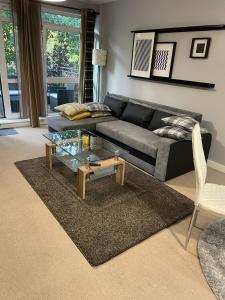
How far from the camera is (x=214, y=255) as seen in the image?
1769mm

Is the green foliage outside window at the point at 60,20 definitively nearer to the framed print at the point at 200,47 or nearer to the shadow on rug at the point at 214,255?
the framed print at the point at 200,47

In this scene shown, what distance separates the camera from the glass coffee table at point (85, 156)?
237 centimetres

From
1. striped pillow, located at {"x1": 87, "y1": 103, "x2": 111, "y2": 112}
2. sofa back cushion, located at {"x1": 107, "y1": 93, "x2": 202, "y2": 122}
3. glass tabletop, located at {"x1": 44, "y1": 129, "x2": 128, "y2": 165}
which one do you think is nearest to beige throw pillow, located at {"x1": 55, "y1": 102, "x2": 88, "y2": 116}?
striped pillow, located at {"x1": 87, "y1": 103, "x2": 111, "y2": 112}

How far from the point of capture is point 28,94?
14.7 ft

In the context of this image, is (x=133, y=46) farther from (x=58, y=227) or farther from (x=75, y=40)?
(x=58, y=227)

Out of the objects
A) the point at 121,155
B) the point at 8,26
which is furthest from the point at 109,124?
the point at 8,26

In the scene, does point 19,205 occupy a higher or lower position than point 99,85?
lower

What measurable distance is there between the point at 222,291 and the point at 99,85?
15.4 ft

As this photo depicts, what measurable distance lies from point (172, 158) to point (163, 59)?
1801 millimetres

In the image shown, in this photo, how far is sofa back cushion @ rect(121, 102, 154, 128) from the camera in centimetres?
365

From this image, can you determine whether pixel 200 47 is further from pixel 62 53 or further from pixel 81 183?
pixel 62 53

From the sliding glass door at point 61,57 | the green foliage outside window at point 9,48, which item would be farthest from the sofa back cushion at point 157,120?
the green foliage outside window at point 9,48

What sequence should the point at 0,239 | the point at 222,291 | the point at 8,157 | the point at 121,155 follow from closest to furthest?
1. the point at 222,291
2. the point at 0,239
3. the point at 121,155
4. the point at 8,157

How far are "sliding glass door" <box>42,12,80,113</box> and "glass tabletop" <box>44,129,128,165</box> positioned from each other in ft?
6.92
